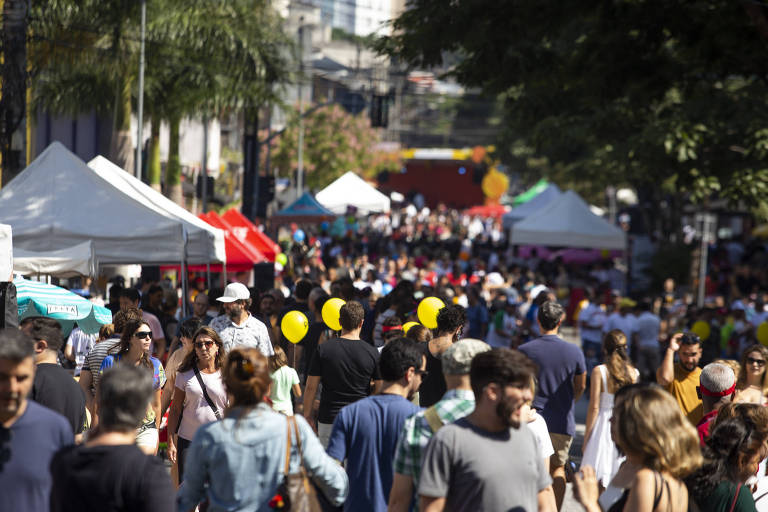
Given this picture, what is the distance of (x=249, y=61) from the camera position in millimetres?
22984

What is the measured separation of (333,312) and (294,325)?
1.65ft

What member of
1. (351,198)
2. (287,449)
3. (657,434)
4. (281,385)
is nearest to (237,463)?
(287,449)

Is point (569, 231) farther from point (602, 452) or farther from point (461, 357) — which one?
point (461, 357)

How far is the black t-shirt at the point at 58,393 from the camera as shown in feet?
19.9

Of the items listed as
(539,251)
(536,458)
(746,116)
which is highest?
(746,116)

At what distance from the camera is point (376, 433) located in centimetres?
546

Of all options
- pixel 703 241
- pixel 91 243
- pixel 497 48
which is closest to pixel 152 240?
pixel 91 243

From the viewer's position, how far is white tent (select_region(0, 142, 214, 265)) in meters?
11.2

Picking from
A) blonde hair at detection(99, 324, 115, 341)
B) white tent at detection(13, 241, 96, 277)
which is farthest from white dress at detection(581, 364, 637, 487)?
white tent at detection(13, 241, 96, 277)

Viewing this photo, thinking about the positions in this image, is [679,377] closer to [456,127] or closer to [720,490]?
[720,490]

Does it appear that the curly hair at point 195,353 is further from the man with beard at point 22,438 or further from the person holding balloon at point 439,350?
the man with beard at point 22,438

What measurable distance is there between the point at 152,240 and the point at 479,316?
263 inches

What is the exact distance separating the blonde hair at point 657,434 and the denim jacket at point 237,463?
1.35 metres

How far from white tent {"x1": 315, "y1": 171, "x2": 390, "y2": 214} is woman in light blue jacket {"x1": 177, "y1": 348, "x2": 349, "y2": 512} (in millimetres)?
21373
